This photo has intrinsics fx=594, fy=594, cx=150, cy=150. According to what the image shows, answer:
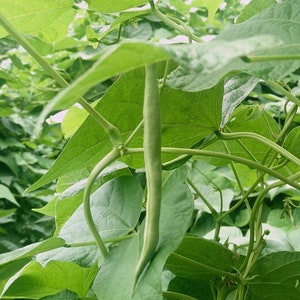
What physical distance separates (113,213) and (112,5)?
18cm

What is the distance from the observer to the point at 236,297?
560 millimetres

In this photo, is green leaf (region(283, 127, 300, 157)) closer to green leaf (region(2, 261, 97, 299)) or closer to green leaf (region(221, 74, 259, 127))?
green leaf (region(221, 74, 259, 127))

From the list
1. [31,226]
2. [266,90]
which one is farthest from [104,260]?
[31,226]

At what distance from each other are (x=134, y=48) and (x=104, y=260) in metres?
0.25

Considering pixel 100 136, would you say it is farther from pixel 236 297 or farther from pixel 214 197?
pixel 214 197

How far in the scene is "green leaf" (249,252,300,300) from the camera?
56 centimetres

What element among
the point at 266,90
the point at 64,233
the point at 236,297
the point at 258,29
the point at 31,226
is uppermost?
the point at 258,29

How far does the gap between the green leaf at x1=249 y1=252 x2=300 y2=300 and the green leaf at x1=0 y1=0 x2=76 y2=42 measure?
31 cm

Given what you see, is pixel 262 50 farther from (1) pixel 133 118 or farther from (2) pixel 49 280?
(2) pixel 49 280

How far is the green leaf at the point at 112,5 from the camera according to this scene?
486 millimetres

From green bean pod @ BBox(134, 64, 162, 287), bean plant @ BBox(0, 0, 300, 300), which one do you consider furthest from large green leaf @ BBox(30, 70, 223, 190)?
green bean pod @ BBox(134, 64, 162, 287)

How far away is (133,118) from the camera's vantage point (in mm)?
502

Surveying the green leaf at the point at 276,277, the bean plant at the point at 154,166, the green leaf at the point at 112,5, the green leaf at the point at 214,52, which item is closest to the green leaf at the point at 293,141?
the bean plant at the point at 154,166

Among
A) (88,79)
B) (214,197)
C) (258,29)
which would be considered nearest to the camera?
(88,79)
